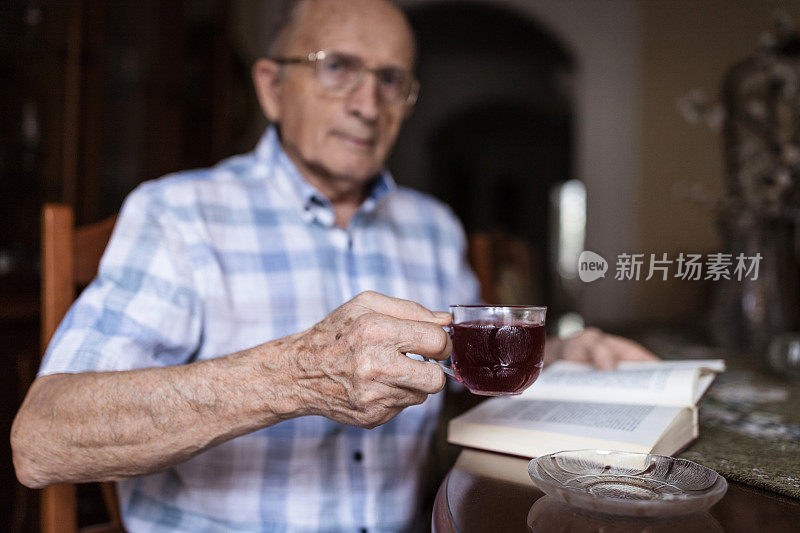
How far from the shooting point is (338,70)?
1.22m

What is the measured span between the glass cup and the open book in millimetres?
103

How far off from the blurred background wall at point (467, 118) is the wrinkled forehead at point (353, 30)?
634 mm

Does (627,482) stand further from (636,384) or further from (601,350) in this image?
(601,350)

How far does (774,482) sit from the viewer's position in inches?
26.6

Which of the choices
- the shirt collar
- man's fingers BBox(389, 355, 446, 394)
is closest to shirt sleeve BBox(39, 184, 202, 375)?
the shirt collar

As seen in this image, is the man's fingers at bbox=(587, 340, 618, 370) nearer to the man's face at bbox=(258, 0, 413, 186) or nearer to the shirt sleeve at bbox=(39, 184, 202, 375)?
the man's face at bbox=(258, 0, 413, 186)

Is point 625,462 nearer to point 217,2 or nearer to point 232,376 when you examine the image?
point 232,376

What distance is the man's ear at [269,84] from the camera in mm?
1309

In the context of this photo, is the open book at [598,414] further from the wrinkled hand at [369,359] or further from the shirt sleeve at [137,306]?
the shirt sleeve at [137,306]

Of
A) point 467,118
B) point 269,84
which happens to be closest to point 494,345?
point 269,84

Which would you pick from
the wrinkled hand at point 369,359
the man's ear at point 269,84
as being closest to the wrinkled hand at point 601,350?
the wrinkled hand at point 369,359

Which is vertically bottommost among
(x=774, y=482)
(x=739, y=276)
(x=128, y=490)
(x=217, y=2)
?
(x=128, y=490)

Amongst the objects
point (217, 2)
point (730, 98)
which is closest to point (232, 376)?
point (730, 98)

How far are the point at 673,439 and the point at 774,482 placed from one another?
12 cm
